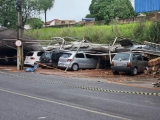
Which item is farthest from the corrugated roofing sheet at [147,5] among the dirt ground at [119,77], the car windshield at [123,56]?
the car windshield at [123,56]

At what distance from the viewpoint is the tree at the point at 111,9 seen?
59.1 meters

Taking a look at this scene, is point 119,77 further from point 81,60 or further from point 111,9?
point 111,9

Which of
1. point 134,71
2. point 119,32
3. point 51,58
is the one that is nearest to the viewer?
point 134,71

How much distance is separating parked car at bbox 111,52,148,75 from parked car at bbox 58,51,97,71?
447 centimetres

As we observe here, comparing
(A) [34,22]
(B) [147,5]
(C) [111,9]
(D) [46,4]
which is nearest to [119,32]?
(B) [147,5]

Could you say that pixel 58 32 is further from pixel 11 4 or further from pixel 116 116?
pixel 116 116

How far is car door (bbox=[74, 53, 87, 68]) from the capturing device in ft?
89.4

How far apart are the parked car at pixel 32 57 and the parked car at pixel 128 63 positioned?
29.4 ft

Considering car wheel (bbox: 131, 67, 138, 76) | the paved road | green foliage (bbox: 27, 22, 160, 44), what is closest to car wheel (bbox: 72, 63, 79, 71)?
car wheel (bbox: 131, 67, 138, 76)

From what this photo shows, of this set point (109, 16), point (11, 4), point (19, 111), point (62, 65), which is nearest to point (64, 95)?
point (19, 111)

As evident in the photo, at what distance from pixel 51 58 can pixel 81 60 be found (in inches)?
108

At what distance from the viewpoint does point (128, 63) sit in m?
22.5

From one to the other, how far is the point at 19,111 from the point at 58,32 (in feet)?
118

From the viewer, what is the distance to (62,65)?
2706 centimetres
